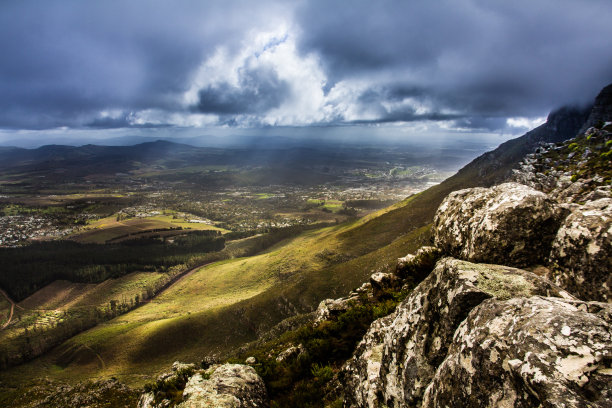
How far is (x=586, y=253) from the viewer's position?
357 inches

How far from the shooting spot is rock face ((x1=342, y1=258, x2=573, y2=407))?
7352 mm

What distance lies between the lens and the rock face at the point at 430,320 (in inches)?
289

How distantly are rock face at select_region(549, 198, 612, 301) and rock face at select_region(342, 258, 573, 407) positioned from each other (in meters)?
2.44

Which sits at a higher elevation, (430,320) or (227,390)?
(430,320)

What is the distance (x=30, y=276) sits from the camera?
181 m

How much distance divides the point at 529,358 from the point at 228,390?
44.2 ft

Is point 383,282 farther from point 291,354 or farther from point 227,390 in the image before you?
point 227,390

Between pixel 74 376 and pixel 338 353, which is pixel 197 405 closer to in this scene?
pixel 338 353

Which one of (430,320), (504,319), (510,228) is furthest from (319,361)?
(504,319)

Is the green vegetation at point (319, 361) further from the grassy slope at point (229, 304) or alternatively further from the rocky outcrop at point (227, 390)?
the grassy slope at point (229, 304)

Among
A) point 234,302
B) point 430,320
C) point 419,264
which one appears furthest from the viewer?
point 234,302

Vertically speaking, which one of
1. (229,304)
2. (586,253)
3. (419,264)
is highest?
(586,253)

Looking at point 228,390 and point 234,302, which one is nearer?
point 228,390

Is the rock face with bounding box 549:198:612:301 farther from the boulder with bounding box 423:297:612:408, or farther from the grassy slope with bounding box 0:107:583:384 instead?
the grassy slope with bounding box 0:107:583:384
